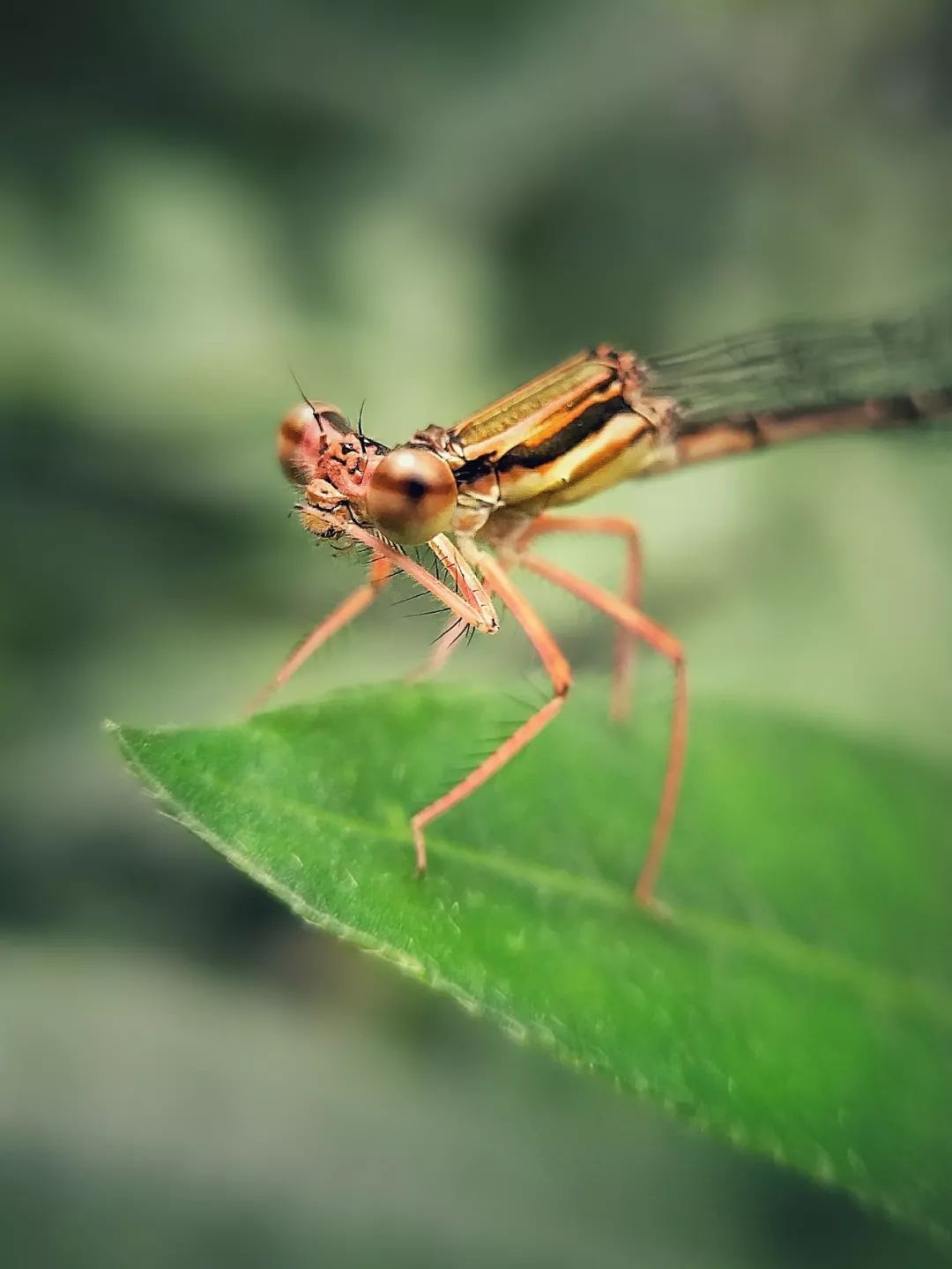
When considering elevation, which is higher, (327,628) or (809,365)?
(809,365)

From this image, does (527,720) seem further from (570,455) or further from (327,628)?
(570,455)

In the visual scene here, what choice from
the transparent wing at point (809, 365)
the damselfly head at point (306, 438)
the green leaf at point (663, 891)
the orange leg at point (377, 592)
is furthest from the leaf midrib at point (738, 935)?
the transparent wing at point (809, 365)

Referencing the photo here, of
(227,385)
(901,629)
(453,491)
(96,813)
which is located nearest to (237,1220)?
(96,813)

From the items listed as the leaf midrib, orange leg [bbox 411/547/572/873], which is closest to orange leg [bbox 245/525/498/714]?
orange leg [bbox 411/547/572/873]

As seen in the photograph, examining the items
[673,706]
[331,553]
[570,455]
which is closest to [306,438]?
[331,553]

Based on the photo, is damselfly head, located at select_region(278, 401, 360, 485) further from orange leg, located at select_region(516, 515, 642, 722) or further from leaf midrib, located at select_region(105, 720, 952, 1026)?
leaf midrib, located at select_region(105, 720, 952, 1026)

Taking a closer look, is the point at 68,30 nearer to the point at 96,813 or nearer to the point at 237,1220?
the point at 96,813

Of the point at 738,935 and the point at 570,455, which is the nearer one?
the point at 738,935
